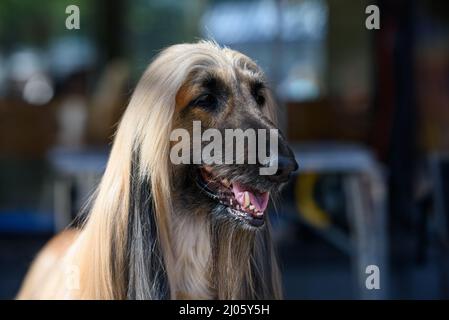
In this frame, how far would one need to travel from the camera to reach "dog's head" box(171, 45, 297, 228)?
1718 mm

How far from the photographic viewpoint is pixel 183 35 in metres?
7.45

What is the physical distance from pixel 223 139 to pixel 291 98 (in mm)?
5597

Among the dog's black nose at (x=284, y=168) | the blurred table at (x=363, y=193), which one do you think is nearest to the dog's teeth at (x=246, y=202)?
the dog's black nose at (x=284, y=168)

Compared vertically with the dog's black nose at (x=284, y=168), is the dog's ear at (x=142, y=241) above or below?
below

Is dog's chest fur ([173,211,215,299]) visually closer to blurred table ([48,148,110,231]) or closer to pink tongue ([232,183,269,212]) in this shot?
pink tongue ([232,183,269,212])

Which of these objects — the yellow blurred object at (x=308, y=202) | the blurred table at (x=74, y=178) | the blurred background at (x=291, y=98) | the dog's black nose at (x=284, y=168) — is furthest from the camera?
the yellow blurred object at (x=308, y=202)

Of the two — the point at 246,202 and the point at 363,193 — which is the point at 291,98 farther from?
the point at 246,202

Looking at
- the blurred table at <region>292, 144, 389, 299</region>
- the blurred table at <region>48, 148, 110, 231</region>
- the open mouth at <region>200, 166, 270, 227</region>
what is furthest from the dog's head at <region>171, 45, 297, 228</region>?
the blurred table at <region>292, 144, 389, 299</region>

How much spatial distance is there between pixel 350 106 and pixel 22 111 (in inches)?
121

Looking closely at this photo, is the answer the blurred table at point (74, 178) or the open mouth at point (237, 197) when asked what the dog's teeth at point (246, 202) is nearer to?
the open mouth at point (237, 197)

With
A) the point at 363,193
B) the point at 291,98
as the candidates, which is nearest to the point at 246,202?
the point at 363,193

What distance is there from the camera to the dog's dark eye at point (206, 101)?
178 cm

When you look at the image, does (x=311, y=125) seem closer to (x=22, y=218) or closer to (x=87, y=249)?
(x=22, y=218)
